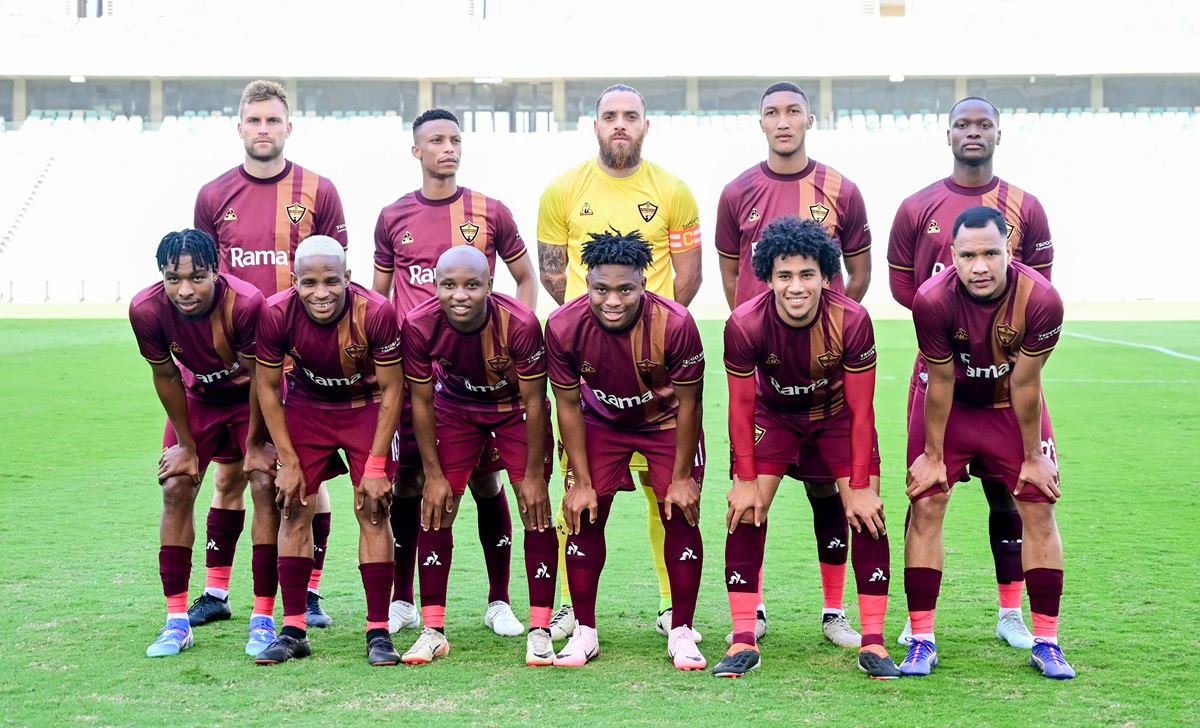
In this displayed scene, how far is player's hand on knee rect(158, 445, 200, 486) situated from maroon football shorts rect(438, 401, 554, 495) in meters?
1.03

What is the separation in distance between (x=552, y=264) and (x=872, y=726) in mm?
2735

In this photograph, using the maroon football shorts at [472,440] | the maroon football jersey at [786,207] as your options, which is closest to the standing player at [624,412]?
the maroon football shorts at [472,440]

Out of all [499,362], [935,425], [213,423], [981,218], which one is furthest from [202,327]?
[981,218]

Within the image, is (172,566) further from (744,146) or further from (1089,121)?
(1089,121)

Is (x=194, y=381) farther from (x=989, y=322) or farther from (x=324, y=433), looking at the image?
(x=989, y=322)

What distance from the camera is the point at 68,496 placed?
27.1 ft

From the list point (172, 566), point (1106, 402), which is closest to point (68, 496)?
point (172, 566)

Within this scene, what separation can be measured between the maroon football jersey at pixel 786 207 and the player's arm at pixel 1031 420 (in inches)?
40.7

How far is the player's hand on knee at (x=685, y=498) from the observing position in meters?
4.96

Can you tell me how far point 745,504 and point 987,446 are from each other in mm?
969

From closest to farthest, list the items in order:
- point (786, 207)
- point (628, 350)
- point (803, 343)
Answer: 1. point (803, 343)
2. point (628, 350)
3. point (786, 207)

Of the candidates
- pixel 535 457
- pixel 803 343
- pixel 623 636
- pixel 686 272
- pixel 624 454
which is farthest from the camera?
pixel 686 272

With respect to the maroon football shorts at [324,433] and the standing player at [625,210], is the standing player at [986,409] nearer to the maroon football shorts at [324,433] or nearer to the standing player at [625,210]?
the standing player at [625,210]

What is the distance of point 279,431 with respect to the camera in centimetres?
503
